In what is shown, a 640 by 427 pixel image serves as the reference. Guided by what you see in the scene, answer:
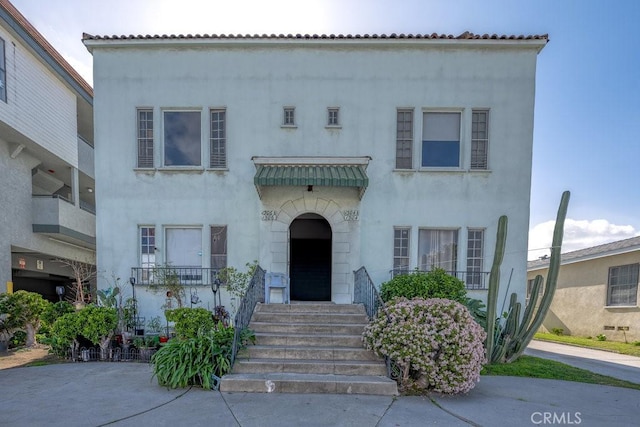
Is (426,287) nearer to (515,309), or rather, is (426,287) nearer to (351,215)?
(515,309)

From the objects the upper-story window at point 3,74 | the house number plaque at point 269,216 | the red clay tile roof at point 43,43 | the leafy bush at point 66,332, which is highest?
the red clay tile roof at point 43,43

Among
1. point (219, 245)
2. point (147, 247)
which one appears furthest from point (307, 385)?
point (147, 247)

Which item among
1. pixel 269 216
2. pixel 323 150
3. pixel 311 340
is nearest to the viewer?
pixel 311 340

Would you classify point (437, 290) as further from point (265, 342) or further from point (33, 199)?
point (33, 199)

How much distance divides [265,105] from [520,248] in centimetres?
826

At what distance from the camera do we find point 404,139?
29.5 feet

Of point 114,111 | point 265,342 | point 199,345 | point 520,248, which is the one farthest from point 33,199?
point 520,248

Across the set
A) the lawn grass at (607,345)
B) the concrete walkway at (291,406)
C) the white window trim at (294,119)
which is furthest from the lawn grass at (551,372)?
the white window trim at (294,119)

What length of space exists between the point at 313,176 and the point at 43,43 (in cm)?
1076

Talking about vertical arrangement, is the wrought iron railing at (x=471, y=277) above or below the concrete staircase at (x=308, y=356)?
above

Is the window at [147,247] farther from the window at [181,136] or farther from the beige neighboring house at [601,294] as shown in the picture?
the beige neighboring house at [601,294]

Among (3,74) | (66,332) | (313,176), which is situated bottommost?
(66,332)

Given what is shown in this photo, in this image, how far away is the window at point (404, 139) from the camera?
898cm

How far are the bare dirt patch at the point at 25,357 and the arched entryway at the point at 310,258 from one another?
6.35 m
